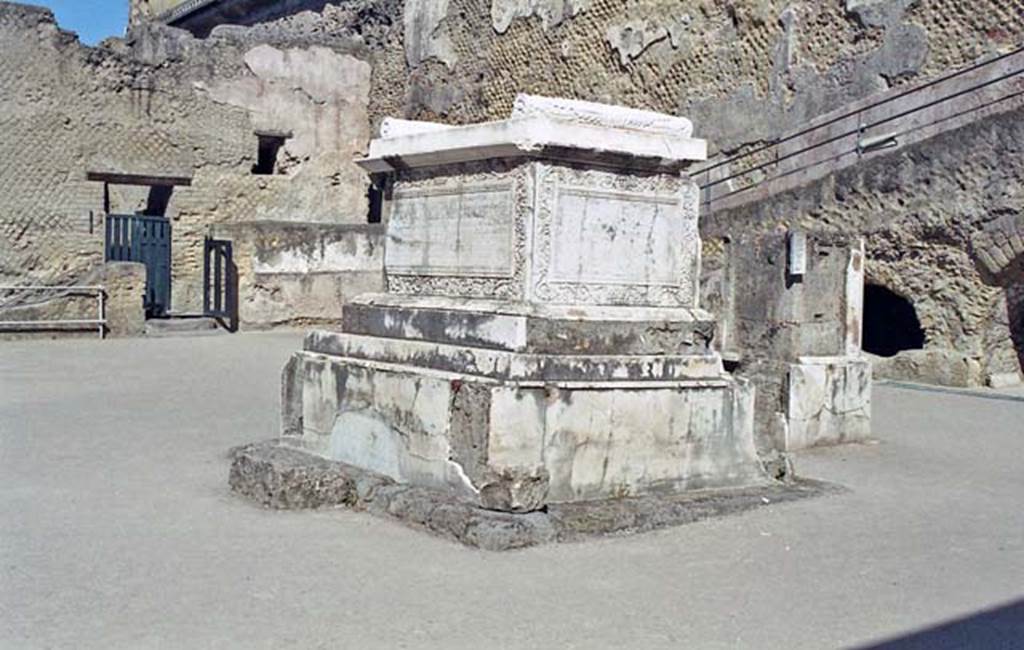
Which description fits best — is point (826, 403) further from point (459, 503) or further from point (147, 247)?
point (147, 247)

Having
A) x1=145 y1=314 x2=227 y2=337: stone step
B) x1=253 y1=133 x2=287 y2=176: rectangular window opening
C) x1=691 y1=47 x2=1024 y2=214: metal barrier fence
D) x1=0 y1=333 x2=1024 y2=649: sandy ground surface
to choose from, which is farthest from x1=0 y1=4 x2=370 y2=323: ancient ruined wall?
x1=0 y1=333 x2=1024 y2=649: sandy ground surface

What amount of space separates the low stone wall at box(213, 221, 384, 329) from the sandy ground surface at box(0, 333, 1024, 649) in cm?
836

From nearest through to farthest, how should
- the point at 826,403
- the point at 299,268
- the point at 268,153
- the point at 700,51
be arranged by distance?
the point at 826,403, the point at 299,268, the point at 700,51, the point at 268,153

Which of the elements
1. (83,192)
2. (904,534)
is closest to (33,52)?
(83,192)

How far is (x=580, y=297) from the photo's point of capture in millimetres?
4824

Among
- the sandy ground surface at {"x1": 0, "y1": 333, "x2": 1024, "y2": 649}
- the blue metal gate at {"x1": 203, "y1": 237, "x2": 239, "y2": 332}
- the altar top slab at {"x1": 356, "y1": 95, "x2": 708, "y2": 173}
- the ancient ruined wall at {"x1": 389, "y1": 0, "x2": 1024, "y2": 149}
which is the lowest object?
the sandy ground surface at {"x1": 0, "y1": 333, "x2": 1024, "y2": 649}

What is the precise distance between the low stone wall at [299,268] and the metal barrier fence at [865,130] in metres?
4.67

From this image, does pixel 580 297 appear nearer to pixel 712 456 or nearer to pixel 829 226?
pixel 712 456

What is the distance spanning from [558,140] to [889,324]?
31.3ft

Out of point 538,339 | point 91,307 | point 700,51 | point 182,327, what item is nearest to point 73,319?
point 91,307

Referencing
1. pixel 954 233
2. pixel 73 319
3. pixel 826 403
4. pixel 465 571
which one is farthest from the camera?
pixel 73 319

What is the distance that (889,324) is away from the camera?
43.3 ft

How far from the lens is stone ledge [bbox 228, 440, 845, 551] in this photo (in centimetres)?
424

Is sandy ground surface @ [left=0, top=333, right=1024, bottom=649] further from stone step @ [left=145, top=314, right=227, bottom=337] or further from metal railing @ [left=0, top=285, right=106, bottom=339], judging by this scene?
stone step @ [left=145, top=314, right=227, bottom=337]
